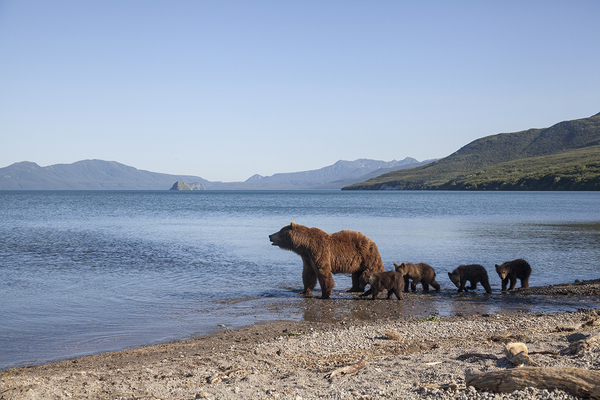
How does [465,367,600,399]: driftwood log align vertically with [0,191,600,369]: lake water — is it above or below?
above

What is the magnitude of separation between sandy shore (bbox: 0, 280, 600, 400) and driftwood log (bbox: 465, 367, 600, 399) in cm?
9

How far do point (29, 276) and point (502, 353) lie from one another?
1443 centimetres

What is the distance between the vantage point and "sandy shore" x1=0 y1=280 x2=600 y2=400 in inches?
210

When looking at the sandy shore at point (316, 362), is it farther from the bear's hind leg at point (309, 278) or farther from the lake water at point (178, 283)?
the bear's hind leg at point (309, 278)

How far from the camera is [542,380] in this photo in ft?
15.1

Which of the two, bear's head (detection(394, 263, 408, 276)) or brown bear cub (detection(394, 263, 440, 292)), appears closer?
bear's head (detection(394, 263, 408, 276))

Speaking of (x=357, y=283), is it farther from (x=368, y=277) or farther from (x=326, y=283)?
(x=326, y=283)

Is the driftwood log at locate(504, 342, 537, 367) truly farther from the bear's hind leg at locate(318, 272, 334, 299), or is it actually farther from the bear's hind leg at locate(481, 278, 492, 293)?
the bear's hind leg at locate(481, 278, 492, 293)

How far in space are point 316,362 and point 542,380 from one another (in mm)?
3164

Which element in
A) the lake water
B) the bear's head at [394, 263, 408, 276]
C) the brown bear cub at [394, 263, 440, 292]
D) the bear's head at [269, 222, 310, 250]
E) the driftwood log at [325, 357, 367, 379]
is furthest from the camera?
the brown bear cub at [394, 263, 440, 292]

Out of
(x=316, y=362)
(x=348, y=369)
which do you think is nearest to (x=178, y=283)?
(x=316, y=362)

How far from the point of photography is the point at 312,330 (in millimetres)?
8883

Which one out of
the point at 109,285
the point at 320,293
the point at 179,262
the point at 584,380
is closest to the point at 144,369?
the point at 584,380

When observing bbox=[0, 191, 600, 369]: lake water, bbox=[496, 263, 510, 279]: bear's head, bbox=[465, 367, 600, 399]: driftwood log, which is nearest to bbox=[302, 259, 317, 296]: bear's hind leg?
bbox=[0, 191, 600, 369]: lake water
